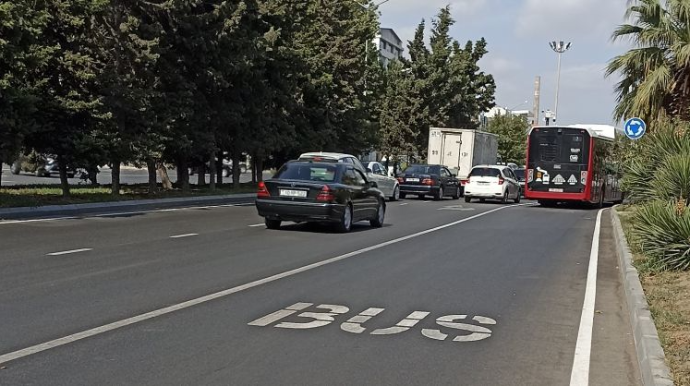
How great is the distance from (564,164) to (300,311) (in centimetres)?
2481

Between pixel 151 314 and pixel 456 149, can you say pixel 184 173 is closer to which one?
pixel 456 149

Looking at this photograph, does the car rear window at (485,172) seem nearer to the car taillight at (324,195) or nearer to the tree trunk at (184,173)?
the tree trunk at (184,173)

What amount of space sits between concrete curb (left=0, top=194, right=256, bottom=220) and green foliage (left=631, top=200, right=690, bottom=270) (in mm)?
13530

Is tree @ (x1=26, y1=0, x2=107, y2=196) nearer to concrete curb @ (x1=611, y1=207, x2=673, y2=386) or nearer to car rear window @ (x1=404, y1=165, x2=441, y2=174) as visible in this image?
concrete curb @ (x1=611, y1=207, x2=673, y2=386)

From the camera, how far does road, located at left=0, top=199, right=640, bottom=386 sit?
20.1 ft

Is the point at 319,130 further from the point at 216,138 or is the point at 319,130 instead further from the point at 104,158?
the point at 104,158

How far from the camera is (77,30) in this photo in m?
22.8

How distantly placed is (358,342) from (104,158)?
1698cm

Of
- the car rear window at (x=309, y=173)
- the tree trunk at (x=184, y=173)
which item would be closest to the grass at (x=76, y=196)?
the tree trunk at (x=184, y=173)

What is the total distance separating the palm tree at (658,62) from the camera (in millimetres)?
22016

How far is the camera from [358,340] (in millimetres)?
7145

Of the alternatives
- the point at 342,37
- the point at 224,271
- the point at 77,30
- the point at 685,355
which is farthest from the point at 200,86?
the point at 685,355

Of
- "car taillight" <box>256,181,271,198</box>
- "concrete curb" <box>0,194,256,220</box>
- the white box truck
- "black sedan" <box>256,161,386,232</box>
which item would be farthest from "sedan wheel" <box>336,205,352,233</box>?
the white box truck

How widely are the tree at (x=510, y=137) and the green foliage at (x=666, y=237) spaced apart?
67.9 metres
